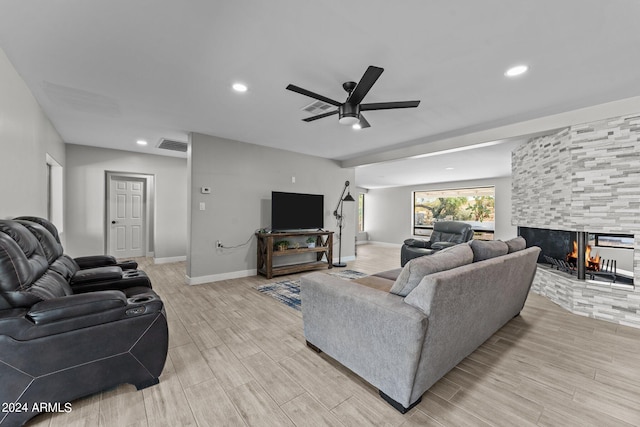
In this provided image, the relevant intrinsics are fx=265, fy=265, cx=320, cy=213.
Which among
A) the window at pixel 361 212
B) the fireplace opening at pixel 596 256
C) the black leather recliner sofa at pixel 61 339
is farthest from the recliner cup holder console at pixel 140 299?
the window at pixel 361 212

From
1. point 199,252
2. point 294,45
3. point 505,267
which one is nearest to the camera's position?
point 294,45

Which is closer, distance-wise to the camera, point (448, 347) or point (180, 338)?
point (448, 347)

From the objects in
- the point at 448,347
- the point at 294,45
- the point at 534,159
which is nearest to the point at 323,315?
the point at 448,347

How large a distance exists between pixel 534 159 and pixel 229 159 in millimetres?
4777

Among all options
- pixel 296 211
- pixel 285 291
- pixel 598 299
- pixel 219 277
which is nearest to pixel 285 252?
pixel 296 211

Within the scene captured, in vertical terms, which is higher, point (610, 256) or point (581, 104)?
point (581, 104)

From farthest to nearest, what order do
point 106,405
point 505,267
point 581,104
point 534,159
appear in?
point 534,159
point 581,104
point 505,267
point 106,405

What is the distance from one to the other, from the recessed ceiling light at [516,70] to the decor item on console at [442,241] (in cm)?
350

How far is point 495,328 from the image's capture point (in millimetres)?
2449

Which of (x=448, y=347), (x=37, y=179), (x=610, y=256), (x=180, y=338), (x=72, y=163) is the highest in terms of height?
(x=72, y=163)

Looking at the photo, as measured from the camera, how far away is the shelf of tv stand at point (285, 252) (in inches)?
179

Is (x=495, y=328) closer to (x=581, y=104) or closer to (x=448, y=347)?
(x=448, y=347)

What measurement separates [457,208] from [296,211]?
234 inches

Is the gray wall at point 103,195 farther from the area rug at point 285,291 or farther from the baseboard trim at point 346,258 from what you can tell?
the baseboard trim at point 346,258
